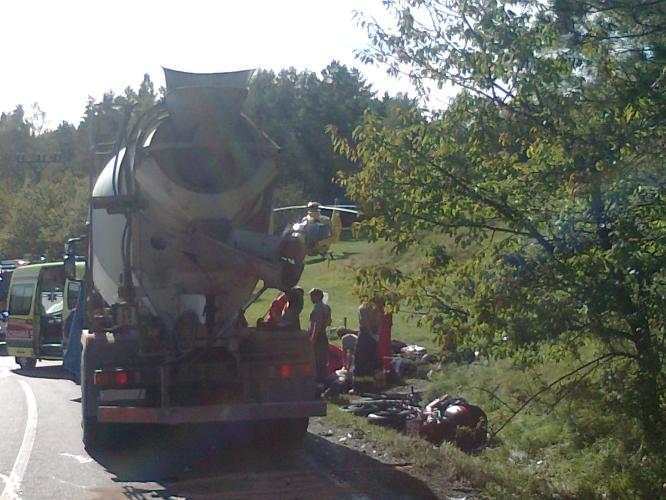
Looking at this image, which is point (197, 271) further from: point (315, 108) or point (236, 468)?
point (315, 108)

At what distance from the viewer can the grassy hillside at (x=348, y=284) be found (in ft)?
30.6

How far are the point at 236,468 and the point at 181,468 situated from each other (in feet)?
1.97

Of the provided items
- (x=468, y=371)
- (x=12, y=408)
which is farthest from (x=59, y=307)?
(x=468, y=371)

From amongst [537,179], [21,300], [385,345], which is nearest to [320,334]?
[385,345]

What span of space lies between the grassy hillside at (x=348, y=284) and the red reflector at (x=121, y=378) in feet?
5.25

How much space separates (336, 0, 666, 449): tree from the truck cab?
13.7 meters

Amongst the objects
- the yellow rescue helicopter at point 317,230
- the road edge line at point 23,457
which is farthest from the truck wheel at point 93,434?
the yellow rescue helicopter at point 317,230

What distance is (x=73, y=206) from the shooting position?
50.3 metres

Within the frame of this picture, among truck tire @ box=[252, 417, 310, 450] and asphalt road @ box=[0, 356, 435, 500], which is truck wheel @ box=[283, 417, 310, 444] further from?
asphalt road @ box=[0, 356, 435, 500]

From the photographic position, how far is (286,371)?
10.5 m

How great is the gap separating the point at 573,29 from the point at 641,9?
1.65 ft

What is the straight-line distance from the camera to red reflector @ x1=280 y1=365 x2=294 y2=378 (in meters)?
10.5

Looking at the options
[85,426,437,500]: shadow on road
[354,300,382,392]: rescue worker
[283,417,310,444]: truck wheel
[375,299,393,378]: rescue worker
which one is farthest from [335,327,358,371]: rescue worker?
[283,417,310,444]: truck wheel

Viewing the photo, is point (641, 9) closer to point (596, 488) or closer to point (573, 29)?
point (573, 29)
